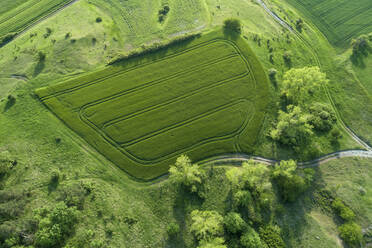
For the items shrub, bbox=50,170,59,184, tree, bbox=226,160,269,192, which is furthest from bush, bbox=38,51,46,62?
tree, bbox=226,160,269,192

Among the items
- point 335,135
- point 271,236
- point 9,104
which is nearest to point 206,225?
point 271,236

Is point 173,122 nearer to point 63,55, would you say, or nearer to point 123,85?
point 123,85

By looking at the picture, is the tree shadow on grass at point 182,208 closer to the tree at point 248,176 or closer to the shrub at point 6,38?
the tree at point 248,176

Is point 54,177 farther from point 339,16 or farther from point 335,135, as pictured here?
point 339,16

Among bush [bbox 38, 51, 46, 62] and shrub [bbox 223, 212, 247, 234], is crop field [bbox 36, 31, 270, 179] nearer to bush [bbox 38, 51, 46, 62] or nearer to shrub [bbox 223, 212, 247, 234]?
bush [bbox 38, 51, 46, 62]

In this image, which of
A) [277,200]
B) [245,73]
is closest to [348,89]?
[245,73]

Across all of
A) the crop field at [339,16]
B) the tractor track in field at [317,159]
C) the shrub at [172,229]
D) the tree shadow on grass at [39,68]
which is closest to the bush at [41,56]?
the tree shadow on grass at [39,68]
